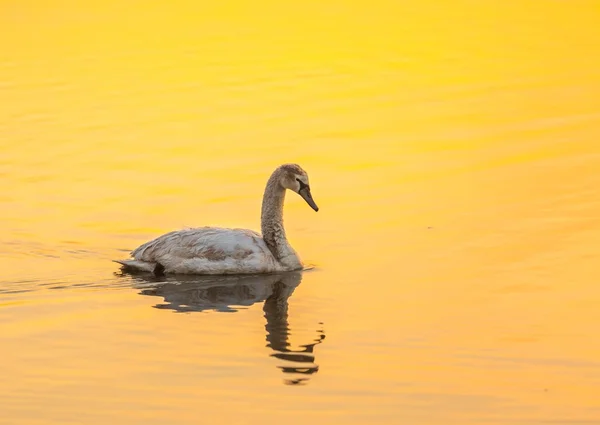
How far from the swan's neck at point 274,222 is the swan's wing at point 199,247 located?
173mm

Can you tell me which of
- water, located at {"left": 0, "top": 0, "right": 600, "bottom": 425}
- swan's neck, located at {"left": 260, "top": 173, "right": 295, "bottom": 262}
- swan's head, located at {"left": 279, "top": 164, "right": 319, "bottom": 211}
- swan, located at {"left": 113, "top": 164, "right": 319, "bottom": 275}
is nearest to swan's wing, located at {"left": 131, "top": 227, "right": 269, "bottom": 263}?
swan, located at {"left": 113, "top": 164, "right": 319, "bottom": 275}

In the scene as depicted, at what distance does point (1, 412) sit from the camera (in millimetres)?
9625

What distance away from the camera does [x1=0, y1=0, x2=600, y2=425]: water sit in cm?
1030

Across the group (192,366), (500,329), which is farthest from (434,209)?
(192,366)

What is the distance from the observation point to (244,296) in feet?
45.1

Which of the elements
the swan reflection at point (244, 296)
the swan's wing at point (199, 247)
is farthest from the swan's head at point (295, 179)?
the swan reflection at point (244, 296)

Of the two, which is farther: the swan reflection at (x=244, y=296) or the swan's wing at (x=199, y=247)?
the swan's wing at (x=199, y=247)

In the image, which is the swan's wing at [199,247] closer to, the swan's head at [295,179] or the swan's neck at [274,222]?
the swan's neck at [274,222]

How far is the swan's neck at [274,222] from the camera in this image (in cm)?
1496

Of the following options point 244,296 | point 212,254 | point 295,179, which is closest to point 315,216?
point 295,179

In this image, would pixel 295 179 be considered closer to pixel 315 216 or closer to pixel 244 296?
pixel 315 216

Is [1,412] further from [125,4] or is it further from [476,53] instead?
[125,4]

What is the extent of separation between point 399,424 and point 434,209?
7.64 metres

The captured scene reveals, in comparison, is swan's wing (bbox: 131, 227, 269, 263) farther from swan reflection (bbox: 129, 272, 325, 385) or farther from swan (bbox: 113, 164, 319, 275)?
swan reflection (bbox: 129, 272, 325, 385)
